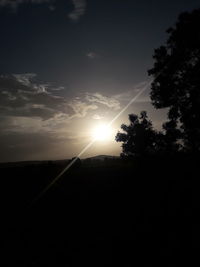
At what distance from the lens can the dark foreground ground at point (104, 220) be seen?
534 cm

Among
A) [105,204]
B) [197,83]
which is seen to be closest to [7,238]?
[105,204]

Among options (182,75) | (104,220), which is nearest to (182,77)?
(182,75)

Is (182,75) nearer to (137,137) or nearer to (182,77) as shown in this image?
(182,77)

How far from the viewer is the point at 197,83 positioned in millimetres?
20688

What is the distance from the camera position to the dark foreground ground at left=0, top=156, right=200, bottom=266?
17.5 ft

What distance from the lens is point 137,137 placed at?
4350cm

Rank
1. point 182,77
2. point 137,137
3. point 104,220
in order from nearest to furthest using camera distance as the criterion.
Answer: point 104,220 < point 182,77 < point 137,137

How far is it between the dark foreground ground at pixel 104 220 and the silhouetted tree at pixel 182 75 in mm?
11296

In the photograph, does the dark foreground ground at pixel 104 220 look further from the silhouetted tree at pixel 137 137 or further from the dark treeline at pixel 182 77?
the silhouetted tree at pixel 137 137

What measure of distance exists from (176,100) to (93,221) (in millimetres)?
18642

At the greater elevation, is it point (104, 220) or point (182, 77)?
point (182, 77)

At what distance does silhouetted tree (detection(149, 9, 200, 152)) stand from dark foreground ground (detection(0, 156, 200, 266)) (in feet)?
37.1

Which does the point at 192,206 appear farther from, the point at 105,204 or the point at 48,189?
the point at 48,189

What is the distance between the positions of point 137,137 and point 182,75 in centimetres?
2273
